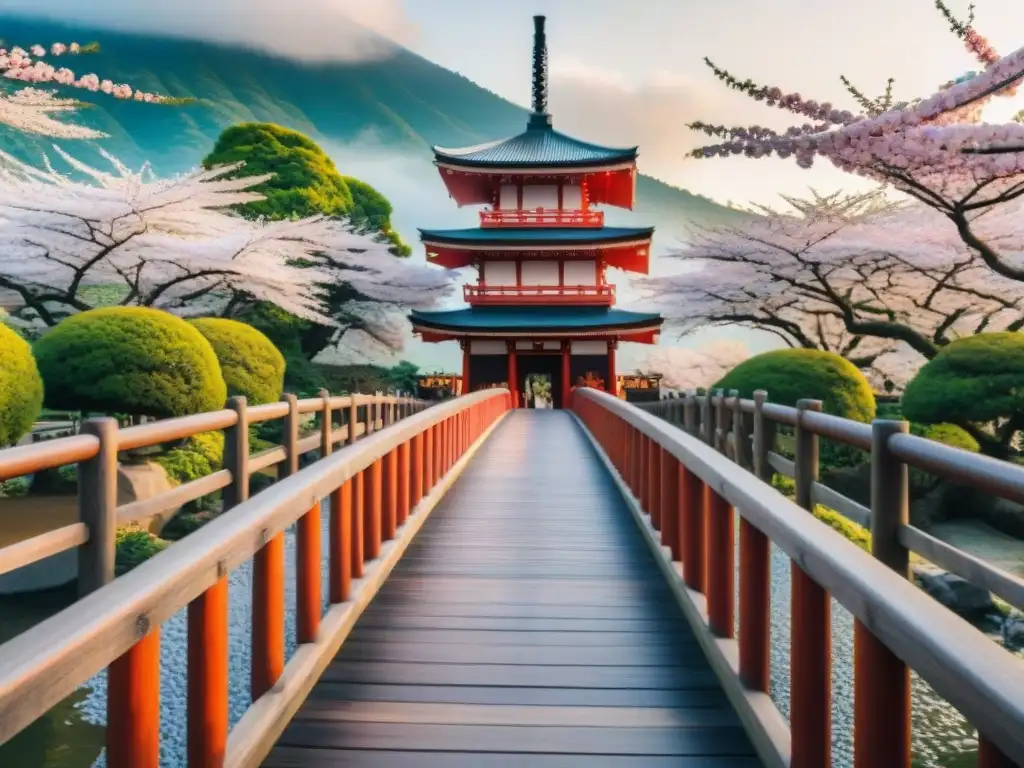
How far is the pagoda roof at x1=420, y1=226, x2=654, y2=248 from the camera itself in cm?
2586

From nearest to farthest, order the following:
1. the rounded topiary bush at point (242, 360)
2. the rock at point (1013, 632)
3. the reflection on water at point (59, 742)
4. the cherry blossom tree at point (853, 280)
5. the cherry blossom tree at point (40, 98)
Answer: the reflection on water at point (59, 742)
the rock at point (1013, 632)
the cherry blossom tree at point (40, 98)
the rounded topiary bush at point (242, 360)
the cherry blossom tree at point (853, 280)

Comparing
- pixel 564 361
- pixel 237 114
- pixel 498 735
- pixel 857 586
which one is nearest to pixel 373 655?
pixel 498 735

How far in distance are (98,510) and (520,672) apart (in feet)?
6.41

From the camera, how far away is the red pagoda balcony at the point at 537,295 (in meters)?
27.0

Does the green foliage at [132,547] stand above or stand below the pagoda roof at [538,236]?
below

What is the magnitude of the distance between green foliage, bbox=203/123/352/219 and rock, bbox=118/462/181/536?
18.5 metres

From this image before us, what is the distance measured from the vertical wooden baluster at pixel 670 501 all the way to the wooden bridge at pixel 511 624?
0.07 ft

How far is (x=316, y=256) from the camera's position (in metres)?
30.5

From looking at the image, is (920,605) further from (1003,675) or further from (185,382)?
(185,382)

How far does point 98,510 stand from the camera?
11.9ft

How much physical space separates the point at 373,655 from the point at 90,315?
11.7 m

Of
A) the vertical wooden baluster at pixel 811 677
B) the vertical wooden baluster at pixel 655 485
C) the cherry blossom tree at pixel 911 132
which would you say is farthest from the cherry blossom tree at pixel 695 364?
the vertical wooden baluster at pixel 811 677

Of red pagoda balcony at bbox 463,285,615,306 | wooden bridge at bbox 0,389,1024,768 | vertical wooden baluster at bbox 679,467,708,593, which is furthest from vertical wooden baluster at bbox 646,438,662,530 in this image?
red pagoda balcony at bbox 463,285,615,306

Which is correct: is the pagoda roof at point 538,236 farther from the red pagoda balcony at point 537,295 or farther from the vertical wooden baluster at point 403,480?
the vertical wooden baluster at point 403,480
